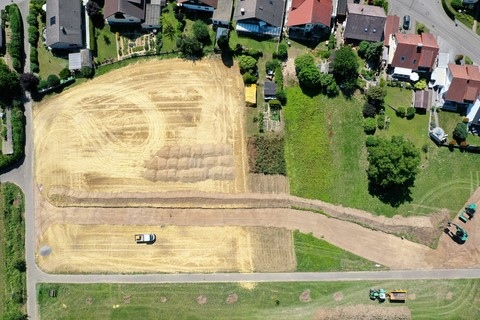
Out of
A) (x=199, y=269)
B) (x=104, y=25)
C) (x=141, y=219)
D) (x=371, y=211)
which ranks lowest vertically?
(x=199, y=269)

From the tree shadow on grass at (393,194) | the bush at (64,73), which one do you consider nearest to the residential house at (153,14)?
Answer: the bush at (64,73)

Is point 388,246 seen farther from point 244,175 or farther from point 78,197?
point 78,197

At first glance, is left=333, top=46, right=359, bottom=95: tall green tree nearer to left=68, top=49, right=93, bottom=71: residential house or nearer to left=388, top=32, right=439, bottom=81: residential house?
left=388, top=32, right=439, bottom=81: residential house

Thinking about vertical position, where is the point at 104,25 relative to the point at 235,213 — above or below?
above

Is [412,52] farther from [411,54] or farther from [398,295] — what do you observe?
[398,295]

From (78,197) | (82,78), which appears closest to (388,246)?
(78,197)

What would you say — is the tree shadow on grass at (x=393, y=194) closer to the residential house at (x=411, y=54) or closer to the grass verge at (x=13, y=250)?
the residential house at (x=411, y=54)
